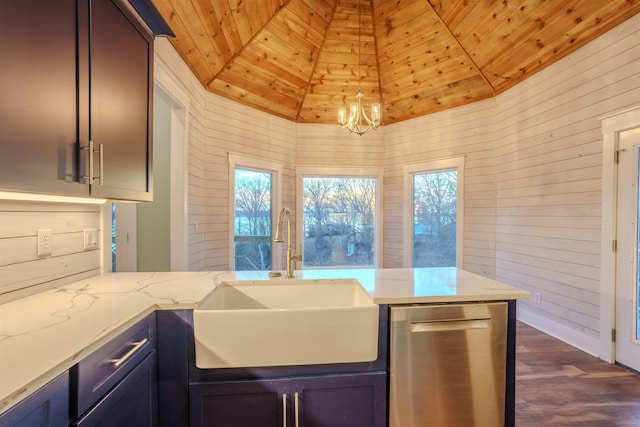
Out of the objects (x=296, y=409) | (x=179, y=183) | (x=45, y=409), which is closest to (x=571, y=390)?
(x=296, y=409)

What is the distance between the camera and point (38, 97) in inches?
39.8

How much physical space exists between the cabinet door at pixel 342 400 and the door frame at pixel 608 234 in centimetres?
255

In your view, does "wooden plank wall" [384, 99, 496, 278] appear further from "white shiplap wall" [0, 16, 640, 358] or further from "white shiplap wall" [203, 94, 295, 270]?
"white shiplap wall" [203, 94, 295, 270]

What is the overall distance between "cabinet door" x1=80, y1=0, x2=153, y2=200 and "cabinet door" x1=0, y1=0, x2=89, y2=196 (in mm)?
89

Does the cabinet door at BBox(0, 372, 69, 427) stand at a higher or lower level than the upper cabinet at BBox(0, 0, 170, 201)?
lower

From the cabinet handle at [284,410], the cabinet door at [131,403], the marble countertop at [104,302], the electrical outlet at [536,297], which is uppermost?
the marble countertop at [104,302]

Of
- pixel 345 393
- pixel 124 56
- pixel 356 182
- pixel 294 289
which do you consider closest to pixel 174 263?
pixel 294 289

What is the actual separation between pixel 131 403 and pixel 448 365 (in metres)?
1.35

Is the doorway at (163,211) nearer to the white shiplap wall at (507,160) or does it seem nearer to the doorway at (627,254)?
the white shiplap wall at (507,160)

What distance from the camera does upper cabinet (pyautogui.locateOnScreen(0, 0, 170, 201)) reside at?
93 centimetres

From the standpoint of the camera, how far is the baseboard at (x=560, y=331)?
2844 mm

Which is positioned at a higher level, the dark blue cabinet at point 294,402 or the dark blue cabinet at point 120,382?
the dark blue cabinet at point 120,382

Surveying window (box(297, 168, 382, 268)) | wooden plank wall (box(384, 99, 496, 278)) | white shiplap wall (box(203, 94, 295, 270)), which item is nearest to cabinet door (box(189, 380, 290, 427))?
white shiplap wall (box(203, 94, 295, 270))

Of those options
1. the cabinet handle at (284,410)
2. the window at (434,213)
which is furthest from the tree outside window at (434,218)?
the cabinet handle at (284,410)
